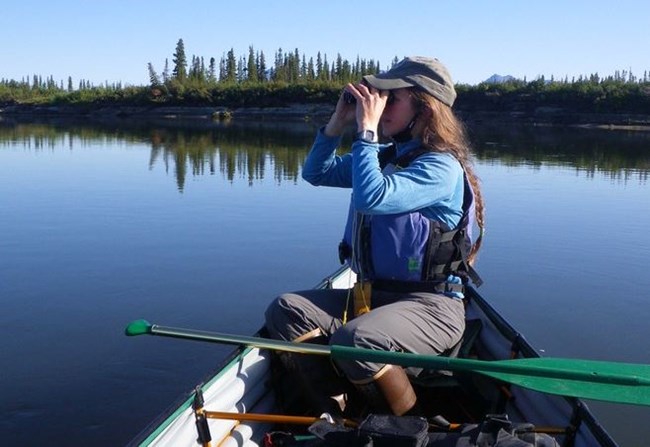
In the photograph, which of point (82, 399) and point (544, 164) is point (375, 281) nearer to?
point (82, 399)

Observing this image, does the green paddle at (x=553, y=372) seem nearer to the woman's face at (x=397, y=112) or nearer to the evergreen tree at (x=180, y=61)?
the woman's face at (x=397, y=112)

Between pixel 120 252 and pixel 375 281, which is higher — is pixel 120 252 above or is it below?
below

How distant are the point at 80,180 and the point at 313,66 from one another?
88693 mm

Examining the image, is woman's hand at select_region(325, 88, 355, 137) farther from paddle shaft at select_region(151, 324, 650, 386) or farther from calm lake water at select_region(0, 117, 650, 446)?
calm lake water at select_region(0, 117, 650, 446)

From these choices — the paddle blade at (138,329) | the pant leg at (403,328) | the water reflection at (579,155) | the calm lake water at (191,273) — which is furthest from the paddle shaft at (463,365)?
the water reflection at (579,155)

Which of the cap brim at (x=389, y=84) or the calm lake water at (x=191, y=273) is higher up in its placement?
the cap brim at (x=389, y=84)

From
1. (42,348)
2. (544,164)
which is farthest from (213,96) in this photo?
(42,348)

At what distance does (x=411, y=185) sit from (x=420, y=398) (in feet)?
3.98

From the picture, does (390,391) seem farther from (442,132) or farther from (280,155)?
(280,155)

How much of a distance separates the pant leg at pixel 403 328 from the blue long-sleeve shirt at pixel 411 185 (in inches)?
17.0

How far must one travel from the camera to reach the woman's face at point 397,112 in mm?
3416

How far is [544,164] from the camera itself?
2356 centimetres

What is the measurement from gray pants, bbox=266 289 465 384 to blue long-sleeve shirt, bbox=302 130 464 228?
45 centimetres

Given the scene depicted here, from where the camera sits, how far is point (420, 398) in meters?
3.62
